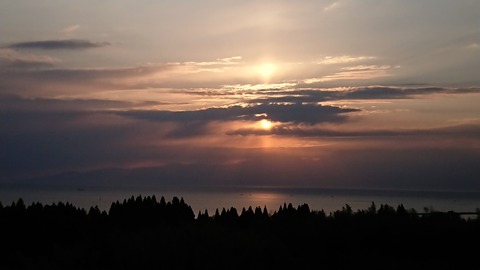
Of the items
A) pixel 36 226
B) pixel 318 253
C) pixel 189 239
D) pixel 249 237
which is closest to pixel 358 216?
pixel 318 253

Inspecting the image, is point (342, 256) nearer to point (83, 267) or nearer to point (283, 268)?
point (283, 268)

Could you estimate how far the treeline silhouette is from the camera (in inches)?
773

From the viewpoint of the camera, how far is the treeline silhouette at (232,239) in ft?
64.4

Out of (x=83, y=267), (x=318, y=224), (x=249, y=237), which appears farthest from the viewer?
(x=318, y=224)

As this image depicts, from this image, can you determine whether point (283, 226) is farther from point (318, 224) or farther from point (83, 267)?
point (83, 267)

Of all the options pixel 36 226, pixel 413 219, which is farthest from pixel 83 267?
pixel 413 219

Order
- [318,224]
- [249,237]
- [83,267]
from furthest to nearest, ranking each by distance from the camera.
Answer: [318,224] < [249,237] < [83,267]

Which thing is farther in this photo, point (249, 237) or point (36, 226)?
point (36, 226)

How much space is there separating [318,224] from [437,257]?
3.91 m

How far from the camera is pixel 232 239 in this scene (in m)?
20.4

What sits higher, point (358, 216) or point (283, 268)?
point (358, 216)

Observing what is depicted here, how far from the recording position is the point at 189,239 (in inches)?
797

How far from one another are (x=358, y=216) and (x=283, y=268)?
195 inches

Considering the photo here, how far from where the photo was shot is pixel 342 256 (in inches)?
816
